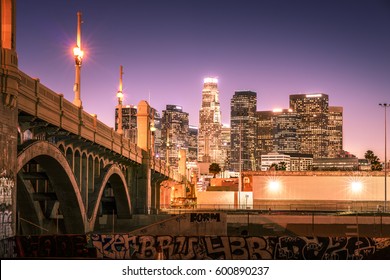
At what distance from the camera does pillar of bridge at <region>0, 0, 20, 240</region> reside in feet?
87.8

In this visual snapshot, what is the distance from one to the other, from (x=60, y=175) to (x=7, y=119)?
1153cm

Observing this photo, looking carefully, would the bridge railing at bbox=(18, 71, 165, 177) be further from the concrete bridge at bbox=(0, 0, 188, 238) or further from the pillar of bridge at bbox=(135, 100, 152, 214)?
the pillar of bridge at bbox=(135, 100, 152, 214)

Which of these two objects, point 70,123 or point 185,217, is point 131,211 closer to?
point 185,217

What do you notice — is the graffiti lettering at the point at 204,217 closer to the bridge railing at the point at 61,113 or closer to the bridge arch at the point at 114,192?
the bridge arch at the point at 114,192

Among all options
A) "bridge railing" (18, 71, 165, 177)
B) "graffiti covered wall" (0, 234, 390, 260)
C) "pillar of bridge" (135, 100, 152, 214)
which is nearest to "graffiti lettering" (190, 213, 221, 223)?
"bridge railing" (18, 71, 165, 177)

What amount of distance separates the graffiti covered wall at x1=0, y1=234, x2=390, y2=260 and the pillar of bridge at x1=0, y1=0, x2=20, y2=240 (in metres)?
4.91

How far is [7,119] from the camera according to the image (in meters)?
27.3

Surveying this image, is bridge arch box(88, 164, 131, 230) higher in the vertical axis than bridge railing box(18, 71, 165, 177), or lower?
lower

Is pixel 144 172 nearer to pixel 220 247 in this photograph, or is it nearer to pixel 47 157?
pixel 47 157

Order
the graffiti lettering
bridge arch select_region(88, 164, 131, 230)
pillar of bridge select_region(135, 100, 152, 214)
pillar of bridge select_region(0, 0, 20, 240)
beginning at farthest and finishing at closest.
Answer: pillar of bridge select_region(135, 100, 152, 214) → the graffiti lettering → bridge arch select_region(88, 164, 131, 230) → pillar of bridge select_region(0, 0, 20, 240)

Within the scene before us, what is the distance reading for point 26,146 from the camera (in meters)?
30.7

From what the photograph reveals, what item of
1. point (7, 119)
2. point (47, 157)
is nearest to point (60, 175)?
point (47, 157)

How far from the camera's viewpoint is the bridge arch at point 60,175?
31375 millimetres

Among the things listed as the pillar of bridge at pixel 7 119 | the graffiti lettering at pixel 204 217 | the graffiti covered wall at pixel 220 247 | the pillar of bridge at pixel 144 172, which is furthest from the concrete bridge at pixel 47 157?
the graffiti lettering at pixel 204 217
